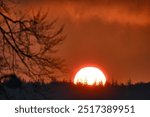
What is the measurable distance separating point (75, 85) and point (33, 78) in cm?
605

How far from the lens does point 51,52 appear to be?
3372cm

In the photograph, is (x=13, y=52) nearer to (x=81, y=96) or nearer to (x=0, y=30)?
(x=0, y=30)

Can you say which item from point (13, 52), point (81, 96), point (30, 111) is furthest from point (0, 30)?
point (81, 96)

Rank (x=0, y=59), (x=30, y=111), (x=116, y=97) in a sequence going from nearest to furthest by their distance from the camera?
(x=30, y=111) < (x=0, y=59) < (x=116, y=97)

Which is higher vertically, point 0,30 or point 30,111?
point 0,30

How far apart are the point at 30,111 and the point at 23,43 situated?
8.94 ft

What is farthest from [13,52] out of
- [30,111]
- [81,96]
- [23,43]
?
[81,96]

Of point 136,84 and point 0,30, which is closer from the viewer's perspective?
point 0,30

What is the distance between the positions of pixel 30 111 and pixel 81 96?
7.71m

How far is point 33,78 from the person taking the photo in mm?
34250

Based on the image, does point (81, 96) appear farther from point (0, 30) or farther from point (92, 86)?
point (0, 30)

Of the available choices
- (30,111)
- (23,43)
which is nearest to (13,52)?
(23,43)

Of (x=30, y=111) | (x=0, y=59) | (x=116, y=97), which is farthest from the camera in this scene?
(x=116, y=97)

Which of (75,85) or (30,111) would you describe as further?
(75,85)
